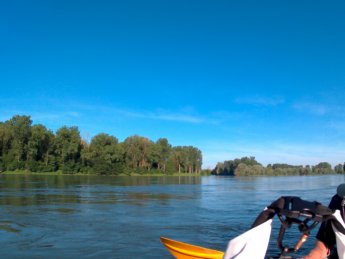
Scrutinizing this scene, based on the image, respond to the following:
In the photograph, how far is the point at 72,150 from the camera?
10131cm

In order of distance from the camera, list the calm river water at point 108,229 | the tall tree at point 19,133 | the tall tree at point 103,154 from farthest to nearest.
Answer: the tall tree at point 103,154 < the tall tree at point 19,133 < the calm river water at point 108,229

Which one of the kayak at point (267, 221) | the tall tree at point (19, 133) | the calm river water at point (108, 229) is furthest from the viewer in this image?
the tall tree at point (19, 133)

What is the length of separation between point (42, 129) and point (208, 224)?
87.8 metres

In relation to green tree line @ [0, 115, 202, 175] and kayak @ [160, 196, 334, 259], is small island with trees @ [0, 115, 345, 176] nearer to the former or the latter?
green tree line @ [0, 115, 202, 175]

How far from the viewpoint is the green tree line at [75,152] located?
9350 cm

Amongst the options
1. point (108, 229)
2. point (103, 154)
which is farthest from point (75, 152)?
point (108, 229)

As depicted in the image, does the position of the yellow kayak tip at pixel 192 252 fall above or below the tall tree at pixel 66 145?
below

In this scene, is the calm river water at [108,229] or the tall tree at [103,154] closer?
the calm river water at [108,229]

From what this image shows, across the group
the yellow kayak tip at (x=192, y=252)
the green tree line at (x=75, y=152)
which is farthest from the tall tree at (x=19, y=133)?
the yellow kayak tip at (x=192, y=252)

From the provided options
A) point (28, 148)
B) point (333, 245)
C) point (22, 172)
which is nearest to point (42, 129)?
point (28, 148)

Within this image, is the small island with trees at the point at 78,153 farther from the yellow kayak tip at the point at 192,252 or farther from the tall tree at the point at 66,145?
the yellow kayak tip at the point at 192,252

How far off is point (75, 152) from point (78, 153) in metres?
3.79

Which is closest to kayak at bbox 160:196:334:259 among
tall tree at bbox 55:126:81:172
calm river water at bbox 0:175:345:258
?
calm river water at bbox 0:175:345:258

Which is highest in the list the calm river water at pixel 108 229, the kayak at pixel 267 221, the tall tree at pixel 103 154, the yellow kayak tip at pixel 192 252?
the tall tree at pixel 103 154
